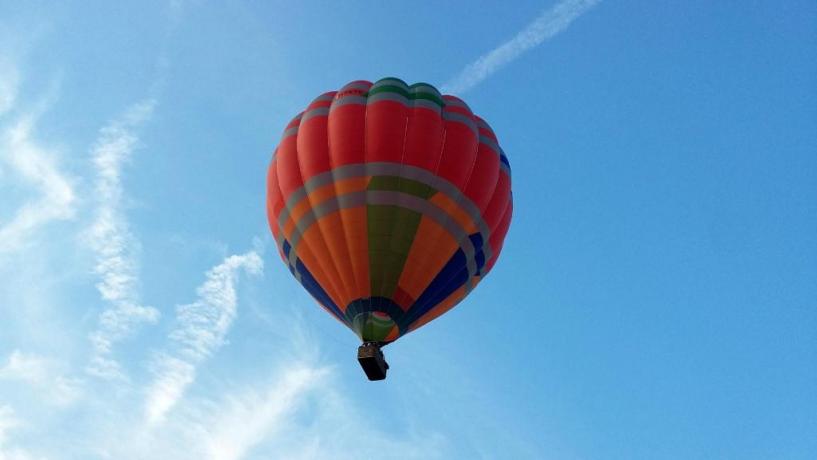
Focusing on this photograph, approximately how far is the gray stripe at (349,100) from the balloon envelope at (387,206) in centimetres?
4

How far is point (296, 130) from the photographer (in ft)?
60.7

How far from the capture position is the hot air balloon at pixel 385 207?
16266 mm

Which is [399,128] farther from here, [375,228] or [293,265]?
[293,265]

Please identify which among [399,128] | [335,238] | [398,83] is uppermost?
[398,83]

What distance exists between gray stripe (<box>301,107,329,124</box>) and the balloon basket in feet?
18.4

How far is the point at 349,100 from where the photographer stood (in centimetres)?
1791

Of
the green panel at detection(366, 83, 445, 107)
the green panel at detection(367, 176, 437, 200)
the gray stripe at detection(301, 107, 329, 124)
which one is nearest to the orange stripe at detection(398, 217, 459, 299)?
the green panel at detection(367, 176, 437, 200)

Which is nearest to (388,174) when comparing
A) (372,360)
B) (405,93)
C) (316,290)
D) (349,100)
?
(349,100)

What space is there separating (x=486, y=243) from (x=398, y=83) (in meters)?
4.38

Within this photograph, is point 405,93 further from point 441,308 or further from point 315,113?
point 441,308

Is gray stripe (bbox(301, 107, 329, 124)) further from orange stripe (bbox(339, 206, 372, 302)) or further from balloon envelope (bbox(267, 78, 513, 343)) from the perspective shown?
orange stripe (bbox(339, 206, 372, 302))

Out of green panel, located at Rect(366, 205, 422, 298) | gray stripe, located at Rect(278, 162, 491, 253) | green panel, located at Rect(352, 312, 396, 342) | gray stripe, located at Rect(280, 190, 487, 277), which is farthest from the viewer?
gray stripe, located at Rect(278, 162, 491, 253)

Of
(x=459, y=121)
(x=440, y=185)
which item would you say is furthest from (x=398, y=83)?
A: (x=440, y=185)

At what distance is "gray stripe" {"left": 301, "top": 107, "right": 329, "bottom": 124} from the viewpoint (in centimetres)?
1809
